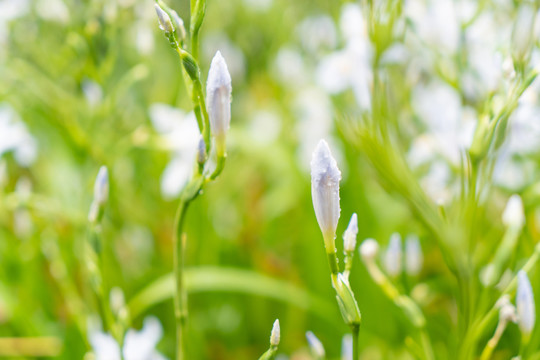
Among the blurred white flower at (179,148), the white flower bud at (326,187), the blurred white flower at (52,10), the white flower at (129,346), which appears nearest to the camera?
the white flower bud at (326,187)

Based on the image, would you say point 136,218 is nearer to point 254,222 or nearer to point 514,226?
point 254,222

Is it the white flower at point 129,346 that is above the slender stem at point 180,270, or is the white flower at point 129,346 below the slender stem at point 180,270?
below

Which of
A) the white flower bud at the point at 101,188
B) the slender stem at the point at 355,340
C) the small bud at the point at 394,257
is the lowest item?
the slender stem at the point at 355,340

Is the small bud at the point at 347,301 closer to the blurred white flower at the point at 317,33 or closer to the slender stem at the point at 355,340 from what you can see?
the slender stem at the point at 355,340

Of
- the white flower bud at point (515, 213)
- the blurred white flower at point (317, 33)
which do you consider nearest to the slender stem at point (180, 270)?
the white flower bud at point (515, 213)

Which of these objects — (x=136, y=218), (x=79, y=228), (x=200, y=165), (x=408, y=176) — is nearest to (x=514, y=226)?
(x=408, y=176)

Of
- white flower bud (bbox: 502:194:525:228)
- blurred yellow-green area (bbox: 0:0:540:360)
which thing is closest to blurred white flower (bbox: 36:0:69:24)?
blurred yellow-green area (bbox: 0:0:540:360)
